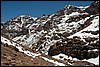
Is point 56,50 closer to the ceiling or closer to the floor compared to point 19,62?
closer to the floor

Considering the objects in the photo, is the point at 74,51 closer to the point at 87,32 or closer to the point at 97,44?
the point at 97,44

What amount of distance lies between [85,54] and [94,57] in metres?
4.94

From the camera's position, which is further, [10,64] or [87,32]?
[87,32]

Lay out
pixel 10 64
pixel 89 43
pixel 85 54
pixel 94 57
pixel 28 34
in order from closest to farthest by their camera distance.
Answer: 1. pixel 10 64
2. pixel 94 57
3. pixel 85 54
4. pixel 89 43
5. pixel 28 34

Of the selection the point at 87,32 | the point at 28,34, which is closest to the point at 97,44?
the point at 87,32

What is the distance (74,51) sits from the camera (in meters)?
78.6

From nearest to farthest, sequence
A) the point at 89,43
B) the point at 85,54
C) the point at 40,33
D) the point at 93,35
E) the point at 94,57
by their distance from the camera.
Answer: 1. the point at 94,57
2. the point at 85,54
3. the point at 89,43
4. the point at 93,35
5. the point at 40,33

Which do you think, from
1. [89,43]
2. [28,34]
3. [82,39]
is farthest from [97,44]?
[28,34]

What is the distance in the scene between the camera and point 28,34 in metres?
185

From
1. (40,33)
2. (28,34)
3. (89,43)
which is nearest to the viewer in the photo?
(89,43)

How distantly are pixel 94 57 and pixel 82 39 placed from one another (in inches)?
690

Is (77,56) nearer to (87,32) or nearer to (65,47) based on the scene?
(65,47)

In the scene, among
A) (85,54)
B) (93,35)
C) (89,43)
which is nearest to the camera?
(85,54)

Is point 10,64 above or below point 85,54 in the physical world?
above
